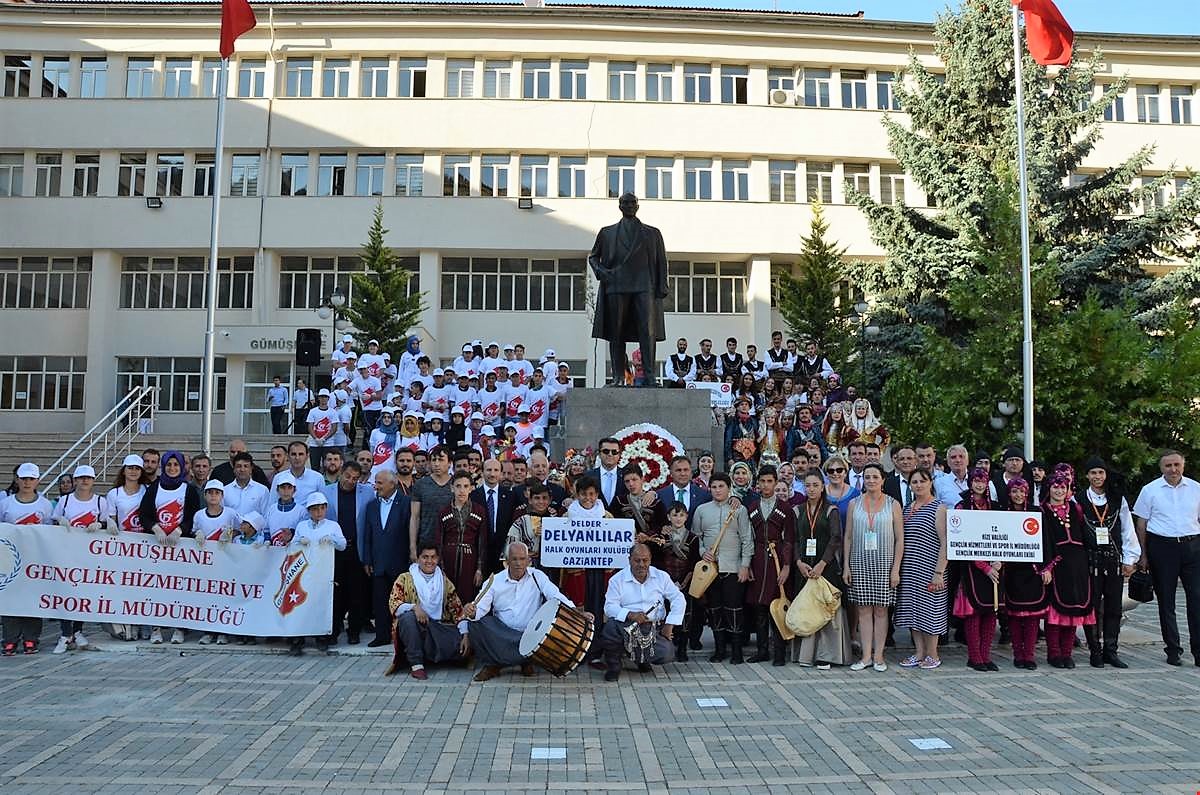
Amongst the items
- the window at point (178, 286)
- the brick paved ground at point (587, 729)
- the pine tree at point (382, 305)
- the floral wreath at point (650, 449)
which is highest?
the window at point (178, 286)

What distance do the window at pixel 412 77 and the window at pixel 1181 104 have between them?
973 inches

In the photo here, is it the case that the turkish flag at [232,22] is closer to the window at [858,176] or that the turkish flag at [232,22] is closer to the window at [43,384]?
the window at [43,384]

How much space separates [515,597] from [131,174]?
29678 millimetres

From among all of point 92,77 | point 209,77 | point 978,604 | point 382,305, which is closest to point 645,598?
point 978,604

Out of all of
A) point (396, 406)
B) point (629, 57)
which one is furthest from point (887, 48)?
point (396, 406)

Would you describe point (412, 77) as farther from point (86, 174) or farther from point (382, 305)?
point (86, 174)

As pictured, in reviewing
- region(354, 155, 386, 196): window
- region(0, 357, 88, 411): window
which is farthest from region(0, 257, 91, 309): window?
region(354, 155, 386, 196): window

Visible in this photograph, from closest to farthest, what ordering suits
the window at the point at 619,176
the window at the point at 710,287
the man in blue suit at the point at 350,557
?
1. the man in blue suit at the point at 350,557
2. the window at the point at 619,176
3. the window at the point at 710,287

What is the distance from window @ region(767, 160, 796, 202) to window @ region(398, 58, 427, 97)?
35.1 ft

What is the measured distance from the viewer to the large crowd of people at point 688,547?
8195 millimetres

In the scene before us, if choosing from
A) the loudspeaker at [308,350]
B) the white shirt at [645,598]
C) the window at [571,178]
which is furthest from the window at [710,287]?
the white shirt at [645,598]

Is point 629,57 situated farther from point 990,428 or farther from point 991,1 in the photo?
point 990,428

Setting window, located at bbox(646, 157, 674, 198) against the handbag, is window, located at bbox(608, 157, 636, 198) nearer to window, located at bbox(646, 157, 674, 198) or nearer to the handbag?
window, located at bbox(646, 157, 674, 198)

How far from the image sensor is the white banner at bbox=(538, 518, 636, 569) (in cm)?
833
